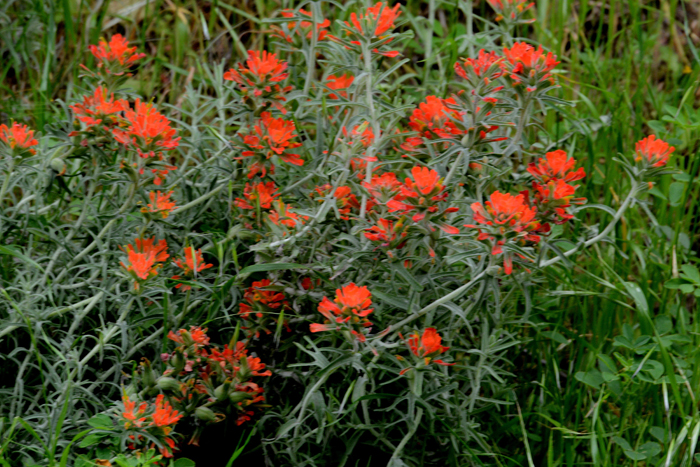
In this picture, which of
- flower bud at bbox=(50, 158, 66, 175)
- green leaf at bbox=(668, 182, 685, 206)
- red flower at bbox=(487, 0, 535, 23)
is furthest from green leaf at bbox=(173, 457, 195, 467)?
green leaf at bbox=(668, 182, 685, 206)

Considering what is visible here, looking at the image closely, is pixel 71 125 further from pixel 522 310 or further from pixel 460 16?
pixel 460 16

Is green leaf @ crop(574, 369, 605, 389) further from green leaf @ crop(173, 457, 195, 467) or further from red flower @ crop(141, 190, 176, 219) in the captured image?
red flower @ crop(141, 190, 176, 219)

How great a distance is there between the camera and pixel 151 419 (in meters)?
1.55

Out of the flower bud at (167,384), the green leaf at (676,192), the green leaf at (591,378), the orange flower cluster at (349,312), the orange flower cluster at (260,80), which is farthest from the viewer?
the green leaf at (676,192)

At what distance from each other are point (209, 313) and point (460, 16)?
2.39 meters

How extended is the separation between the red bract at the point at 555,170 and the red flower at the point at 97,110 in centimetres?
108

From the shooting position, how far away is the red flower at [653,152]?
1729mm

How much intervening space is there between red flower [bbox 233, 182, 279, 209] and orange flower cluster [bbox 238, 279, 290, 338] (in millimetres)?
200

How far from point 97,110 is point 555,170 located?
1.18 meters

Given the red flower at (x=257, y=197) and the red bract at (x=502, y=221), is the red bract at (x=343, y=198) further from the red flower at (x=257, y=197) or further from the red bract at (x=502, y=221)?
the red bract at (x=502, y=221)

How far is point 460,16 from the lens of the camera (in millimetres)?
3541

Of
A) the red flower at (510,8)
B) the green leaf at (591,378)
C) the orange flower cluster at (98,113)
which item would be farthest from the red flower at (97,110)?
the green leaf at (591,378)

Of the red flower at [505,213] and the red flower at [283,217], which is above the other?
the red flower at [505,213]

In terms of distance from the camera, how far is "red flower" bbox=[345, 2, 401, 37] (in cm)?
176
